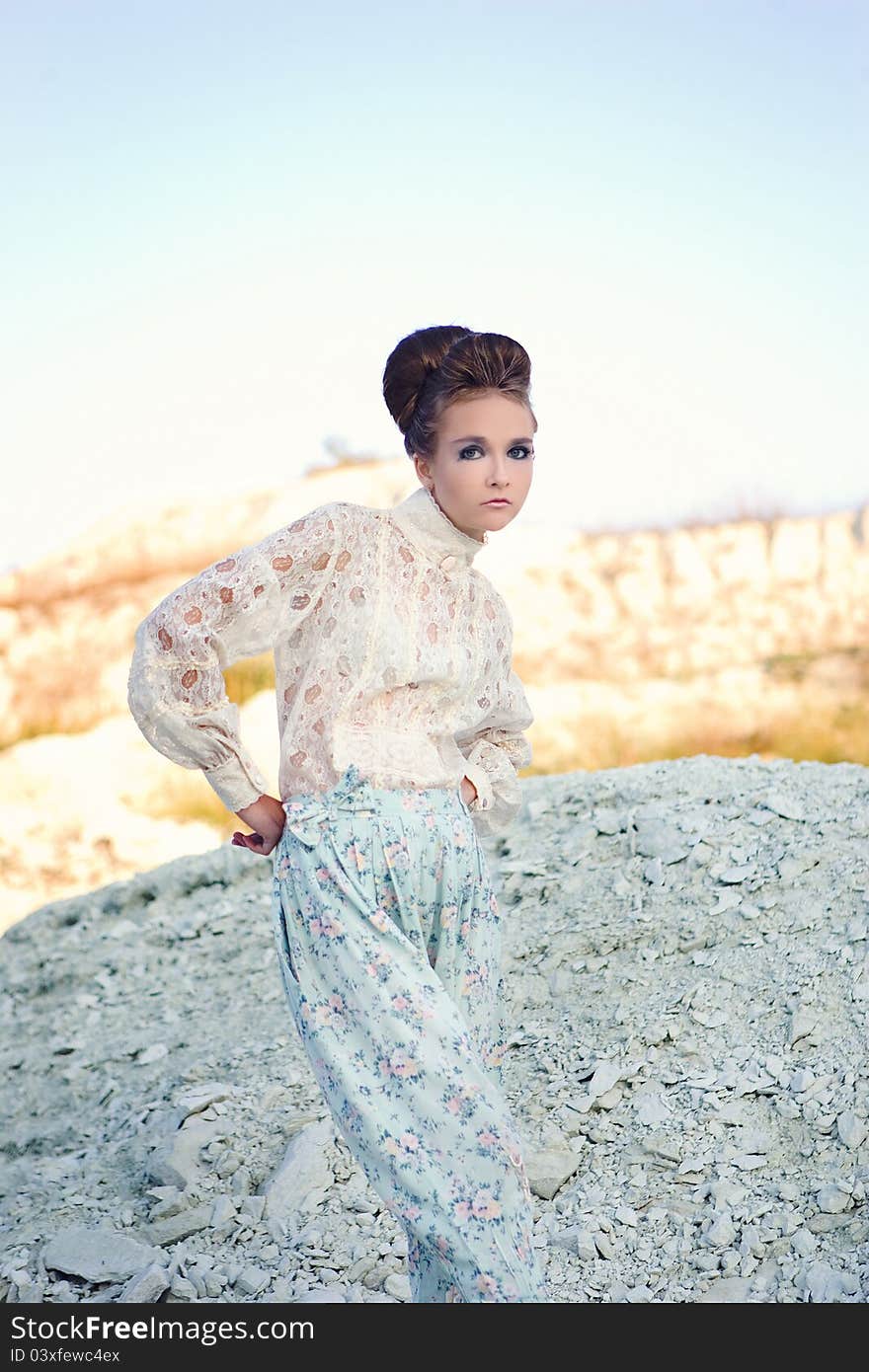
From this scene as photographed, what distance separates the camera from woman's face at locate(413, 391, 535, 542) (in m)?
2.15

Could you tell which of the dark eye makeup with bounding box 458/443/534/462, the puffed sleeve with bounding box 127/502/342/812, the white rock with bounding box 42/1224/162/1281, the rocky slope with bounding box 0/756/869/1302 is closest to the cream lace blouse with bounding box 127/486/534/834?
the puffed sleeve with bounding box 127/502/342/812

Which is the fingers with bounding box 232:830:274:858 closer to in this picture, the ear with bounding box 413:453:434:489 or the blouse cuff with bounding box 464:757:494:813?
the blouse cuff with bounding box 464:757:494:813

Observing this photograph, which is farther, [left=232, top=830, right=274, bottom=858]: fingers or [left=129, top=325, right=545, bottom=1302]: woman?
[left=232, top=830, right=274, bottom=858]: fingers

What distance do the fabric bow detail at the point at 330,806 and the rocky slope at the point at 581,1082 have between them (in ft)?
4.74

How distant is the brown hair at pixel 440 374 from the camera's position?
85.2 inches

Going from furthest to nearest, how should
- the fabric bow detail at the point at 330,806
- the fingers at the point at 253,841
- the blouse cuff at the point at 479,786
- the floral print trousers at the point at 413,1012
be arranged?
the blouse cuff at the point at 479,786
the fingers at the point at 253,841
the fabric bow detail at the point at 330,806
the floral print trousers at the point at 413,1012

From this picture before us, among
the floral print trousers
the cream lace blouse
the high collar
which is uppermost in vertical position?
the high collar

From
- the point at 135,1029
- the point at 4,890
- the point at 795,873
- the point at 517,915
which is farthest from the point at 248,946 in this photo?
the point at 4,890

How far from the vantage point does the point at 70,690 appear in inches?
380

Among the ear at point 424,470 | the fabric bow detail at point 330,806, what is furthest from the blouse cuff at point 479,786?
the ear at point 424,470

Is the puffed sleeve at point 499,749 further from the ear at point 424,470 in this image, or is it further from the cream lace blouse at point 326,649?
the ear at point 424,470

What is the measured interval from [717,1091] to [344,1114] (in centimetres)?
174

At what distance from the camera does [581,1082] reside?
3611 millimetres
